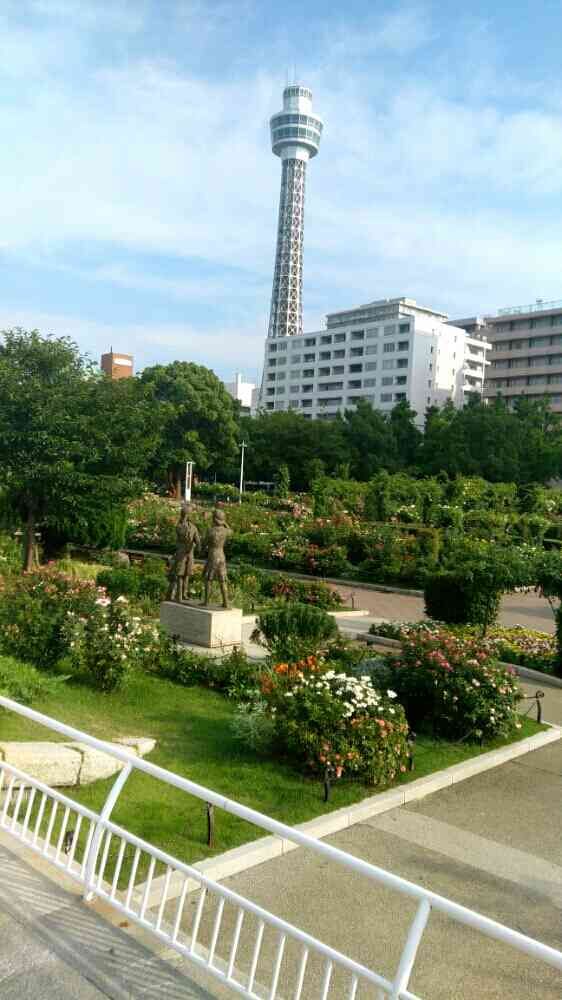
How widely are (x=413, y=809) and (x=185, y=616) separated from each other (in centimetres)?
700

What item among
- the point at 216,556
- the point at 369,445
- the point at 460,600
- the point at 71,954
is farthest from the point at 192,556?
→ the point at 369,445

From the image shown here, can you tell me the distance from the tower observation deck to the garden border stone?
403 ft

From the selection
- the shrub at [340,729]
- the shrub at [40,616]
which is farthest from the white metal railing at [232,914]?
the shrub at [40,616]

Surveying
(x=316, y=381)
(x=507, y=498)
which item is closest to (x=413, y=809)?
(x=507, y=498)

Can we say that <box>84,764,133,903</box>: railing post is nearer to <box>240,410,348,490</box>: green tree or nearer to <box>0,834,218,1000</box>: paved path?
<box>0,834,218,1000</box>: paved path

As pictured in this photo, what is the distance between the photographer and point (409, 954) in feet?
10.6

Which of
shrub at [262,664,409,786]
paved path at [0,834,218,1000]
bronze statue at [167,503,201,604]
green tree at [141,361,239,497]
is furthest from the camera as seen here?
green tree at [141,361,239,497]

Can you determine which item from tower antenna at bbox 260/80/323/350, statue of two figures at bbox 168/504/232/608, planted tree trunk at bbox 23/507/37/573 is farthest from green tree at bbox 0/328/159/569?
tower antenna at bbox 260/80/323/350

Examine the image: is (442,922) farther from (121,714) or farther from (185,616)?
(185,616)

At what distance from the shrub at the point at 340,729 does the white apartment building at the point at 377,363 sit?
8841 cm

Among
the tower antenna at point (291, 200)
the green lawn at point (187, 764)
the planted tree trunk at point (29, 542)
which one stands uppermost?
the tower antenna at point (291, 200)

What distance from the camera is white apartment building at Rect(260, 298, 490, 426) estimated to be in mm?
96500

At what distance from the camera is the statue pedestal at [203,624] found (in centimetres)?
1307

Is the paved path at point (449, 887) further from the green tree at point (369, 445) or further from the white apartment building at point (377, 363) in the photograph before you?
the white apartment building at point (377, 363)
